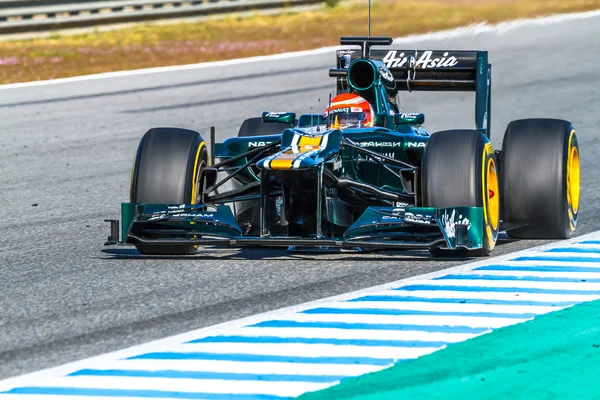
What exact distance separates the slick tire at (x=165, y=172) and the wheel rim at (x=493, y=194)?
1922mm

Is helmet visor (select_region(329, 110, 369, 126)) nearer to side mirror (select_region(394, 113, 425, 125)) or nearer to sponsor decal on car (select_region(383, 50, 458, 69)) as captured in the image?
side mirror (select_region(394, 113, 425, 125))

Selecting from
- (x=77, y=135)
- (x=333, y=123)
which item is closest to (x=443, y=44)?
(x=77, y=135)

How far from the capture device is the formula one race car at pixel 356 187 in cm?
783

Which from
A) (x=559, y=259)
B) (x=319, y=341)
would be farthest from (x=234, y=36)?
(x=319, y=341)

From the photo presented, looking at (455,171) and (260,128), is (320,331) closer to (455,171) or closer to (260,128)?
(455,171)

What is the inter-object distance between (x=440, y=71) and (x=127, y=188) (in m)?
3.34

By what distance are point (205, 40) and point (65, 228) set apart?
15812 mm

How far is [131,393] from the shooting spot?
5.17 m

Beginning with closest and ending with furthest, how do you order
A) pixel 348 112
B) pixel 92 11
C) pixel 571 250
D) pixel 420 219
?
1. pixel 420 219
2. pixel 571 250
3. pixel 348 112
4. pixel 92 11

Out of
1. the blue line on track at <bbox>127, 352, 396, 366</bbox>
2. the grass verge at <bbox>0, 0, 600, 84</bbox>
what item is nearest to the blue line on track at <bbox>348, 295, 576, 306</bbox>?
the blue line on track at <bbox>127, 352, 396, 366</bbox>

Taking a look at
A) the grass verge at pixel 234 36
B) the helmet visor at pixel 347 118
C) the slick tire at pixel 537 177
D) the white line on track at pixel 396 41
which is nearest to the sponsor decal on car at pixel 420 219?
the slick tire at pixel 537 177

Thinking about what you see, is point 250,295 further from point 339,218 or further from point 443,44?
point 443,44

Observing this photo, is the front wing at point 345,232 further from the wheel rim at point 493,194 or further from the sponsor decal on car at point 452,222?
the wheel rim at point 493,194

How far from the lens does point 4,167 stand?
1316cm
